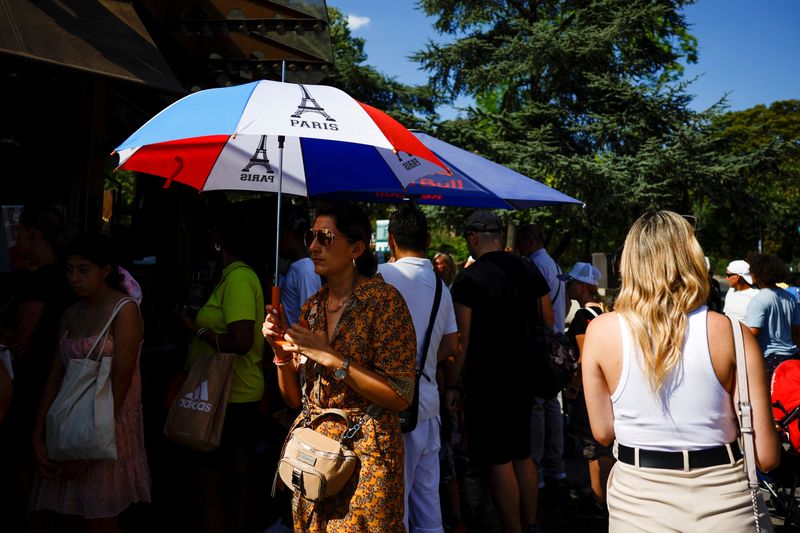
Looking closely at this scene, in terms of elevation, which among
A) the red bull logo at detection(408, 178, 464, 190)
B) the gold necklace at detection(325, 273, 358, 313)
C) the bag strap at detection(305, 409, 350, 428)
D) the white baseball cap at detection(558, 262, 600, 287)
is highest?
the red bull logo at detection(408, 178, 464, 190)

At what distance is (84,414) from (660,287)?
2682mm

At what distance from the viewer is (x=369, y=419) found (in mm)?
2621

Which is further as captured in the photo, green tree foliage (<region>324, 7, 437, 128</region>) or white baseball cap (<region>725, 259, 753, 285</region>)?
green tree foliage (<region>324, 7, 437, 128</region>)

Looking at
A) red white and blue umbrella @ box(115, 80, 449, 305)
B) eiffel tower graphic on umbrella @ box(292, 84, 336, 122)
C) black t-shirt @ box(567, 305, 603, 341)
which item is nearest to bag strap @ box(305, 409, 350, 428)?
red white and blue umbrella @ box(115, 80, 449, 305)

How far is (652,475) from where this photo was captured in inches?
93.0

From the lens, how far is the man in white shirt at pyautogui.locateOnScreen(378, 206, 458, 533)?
3.66 meters

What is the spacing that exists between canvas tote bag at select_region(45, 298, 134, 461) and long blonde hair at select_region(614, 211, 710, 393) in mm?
2457

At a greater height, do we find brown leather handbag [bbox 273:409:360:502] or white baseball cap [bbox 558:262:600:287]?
white baseball cap [bbox 558:262:600:287]

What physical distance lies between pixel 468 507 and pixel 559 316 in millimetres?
2137

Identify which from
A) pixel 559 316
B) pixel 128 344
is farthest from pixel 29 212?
pixel 559 316

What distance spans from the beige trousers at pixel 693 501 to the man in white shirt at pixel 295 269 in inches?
103

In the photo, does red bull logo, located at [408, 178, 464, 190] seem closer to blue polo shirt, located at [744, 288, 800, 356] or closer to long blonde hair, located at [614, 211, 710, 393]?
long blonde hair, located at [614, 211, 710, 393]

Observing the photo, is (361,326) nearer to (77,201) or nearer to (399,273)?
(399,273)

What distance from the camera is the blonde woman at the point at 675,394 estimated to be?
7.45 feet
